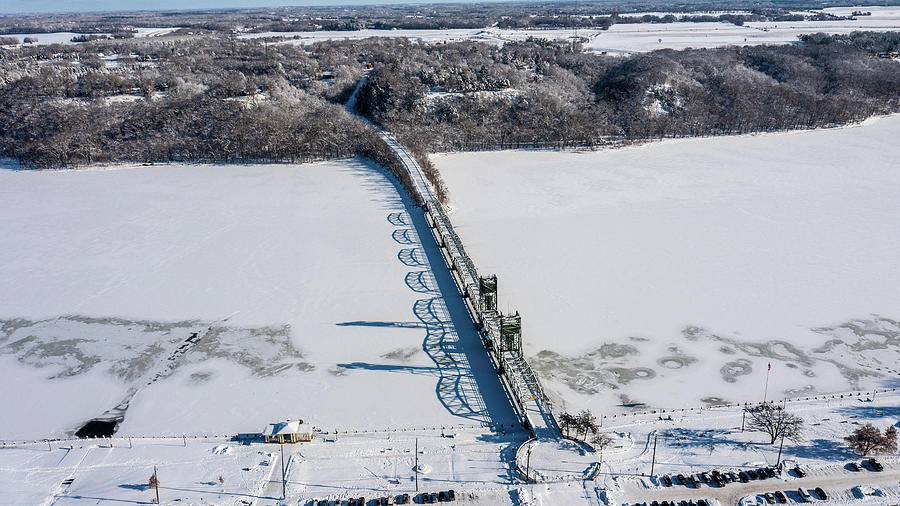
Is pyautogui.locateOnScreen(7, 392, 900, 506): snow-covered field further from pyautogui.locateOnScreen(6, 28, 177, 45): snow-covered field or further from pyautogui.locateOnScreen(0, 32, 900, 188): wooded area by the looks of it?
pyautogui.locateOnScreen(6, 28, 177, 45): snow-covered field

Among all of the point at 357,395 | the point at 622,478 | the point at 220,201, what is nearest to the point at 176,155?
the point at 220,201

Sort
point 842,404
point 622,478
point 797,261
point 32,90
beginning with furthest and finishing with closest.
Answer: point 32,90, point 797,261, point 842,404, point 622,478

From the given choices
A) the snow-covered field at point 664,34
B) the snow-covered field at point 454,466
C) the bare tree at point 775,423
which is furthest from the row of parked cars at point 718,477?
the snow-covered field at point 664,34

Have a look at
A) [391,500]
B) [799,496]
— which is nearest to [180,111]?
[391,500]

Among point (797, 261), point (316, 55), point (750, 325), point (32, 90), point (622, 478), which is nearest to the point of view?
point (622, 478)

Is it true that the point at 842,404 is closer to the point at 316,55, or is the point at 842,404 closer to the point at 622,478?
the point at 622,478

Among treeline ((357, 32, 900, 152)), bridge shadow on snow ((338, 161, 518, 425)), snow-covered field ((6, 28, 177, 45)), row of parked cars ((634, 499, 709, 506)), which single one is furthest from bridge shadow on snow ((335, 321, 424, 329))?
snow-covered field ((6, 28, 177, 45))

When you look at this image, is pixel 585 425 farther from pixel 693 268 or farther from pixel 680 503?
pixel 693 268

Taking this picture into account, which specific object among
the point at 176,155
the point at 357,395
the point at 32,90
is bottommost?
the point at 357,395
